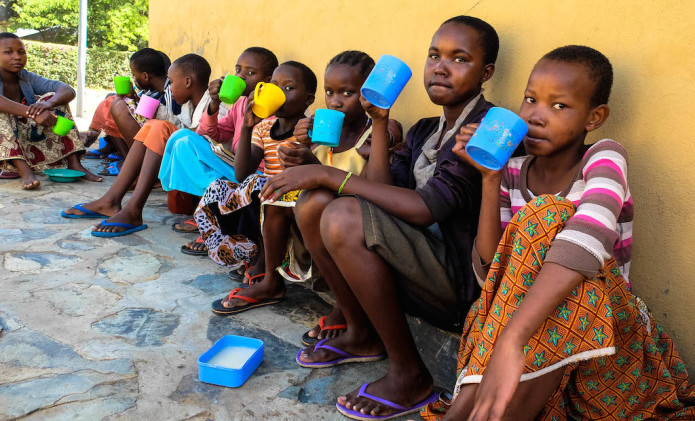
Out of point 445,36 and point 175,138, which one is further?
point 175,138

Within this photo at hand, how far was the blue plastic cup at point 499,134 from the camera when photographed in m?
1.35

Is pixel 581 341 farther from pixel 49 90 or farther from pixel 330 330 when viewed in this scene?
pixel 49 90

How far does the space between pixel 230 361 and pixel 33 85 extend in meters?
3.94

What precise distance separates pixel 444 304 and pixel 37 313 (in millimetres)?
1686

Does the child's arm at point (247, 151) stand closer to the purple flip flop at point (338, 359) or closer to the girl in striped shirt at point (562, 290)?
the purple flip flop at point (338, 359)

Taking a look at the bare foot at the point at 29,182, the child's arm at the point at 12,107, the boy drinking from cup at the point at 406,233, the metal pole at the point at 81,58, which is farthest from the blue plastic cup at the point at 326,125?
the metal pole at the point at 81,58

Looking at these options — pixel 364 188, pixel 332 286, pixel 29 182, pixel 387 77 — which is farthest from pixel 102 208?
pixel 387 77

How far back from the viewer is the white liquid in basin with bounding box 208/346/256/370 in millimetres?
1849

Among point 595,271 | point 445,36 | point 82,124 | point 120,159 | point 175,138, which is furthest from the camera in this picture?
point 82,124

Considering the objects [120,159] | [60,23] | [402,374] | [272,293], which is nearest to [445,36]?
[402,374]

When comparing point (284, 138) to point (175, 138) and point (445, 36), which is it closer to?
point (175, 138)

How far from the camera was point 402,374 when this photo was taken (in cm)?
172

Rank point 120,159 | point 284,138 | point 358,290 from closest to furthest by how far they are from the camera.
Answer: point 358,290 < point 284,138 < point 120,159

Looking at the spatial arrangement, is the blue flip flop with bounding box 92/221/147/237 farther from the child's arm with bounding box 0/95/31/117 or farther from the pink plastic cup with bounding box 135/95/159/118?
the child's arm with bounding box 0/95/31/117
